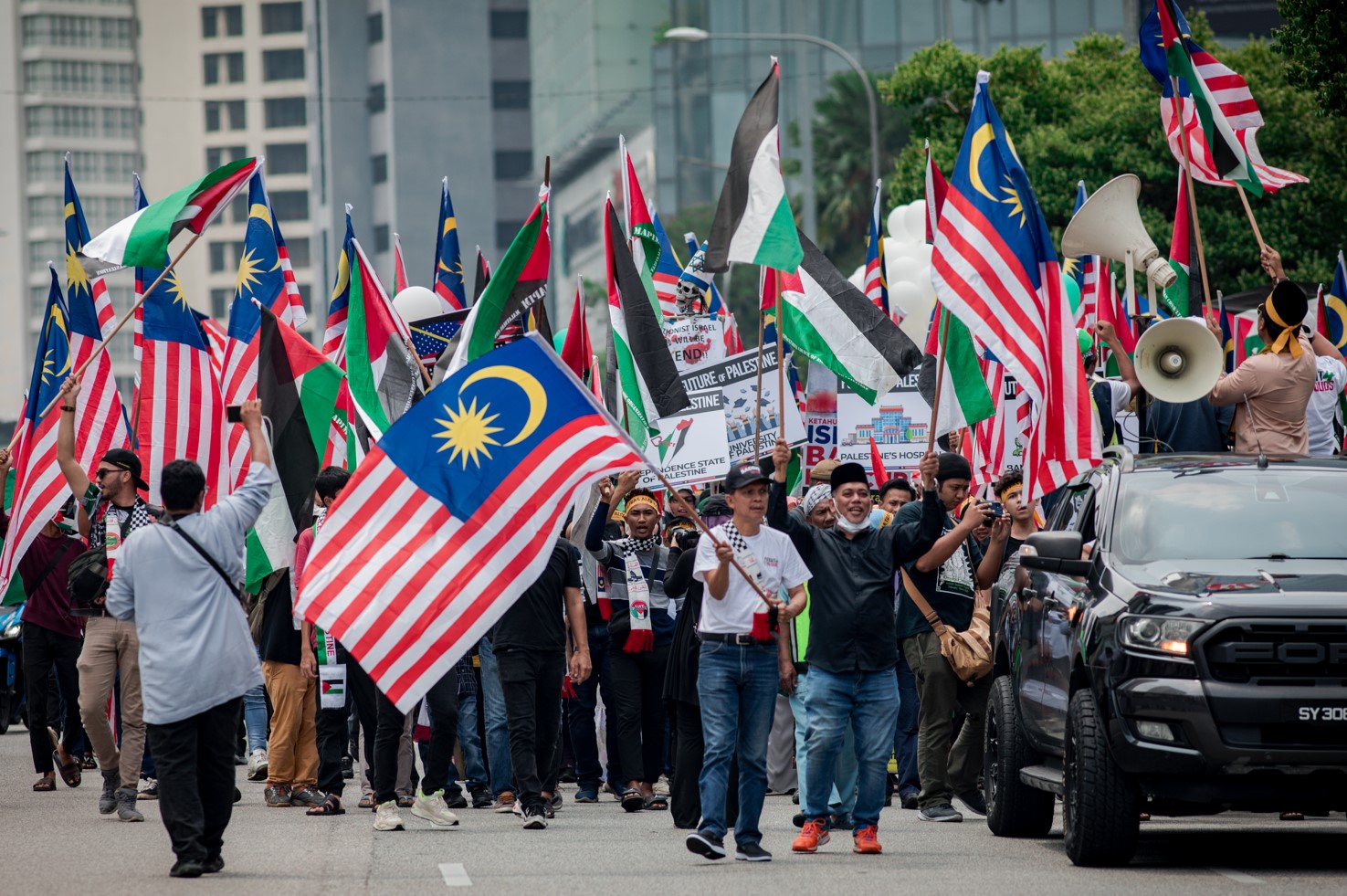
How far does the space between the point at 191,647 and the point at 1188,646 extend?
4.53 m

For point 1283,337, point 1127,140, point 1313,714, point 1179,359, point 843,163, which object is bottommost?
point 1313,714

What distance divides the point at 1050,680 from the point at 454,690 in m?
3.72

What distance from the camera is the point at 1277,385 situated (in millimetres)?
12750

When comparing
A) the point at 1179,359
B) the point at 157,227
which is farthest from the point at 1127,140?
the point at 157,227

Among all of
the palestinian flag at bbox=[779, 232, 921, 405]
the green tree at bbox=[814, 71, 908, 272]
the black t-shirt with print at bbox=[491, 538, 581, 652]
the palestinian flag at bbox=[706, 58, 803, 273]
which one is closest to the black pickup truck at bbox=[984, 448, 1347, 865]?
the palestinian flag at bbox=[706, 58, 803, 273]

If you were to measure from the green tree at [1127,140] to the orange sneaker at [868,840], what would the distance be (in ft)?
75.7

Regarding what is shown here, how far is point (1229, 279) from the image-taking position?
35.4 m

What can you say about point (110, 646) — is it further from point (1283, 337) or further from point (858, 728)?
point (1283, 337)

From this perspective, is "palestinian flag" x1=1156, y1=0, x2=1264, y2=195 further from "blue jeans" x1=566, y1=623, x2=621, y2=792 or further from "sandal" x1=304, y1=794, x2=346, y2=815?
"sandal" x1=304, y1=794, x2=346, y2=815

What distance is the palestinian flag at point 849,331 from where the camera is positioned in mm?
13914

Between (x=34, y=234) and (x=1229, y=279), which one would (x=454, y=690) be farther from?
(x=34, y=234)

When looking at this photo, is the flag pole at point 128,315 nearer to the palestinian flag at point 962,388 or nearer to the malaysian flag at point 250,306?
the malaysian flag at point 250,306

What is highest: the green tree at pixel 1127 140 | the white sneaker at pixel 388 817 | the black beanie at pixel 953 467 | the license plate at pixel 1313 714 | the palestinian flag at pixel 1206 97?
the green tree at pixel 1127 140

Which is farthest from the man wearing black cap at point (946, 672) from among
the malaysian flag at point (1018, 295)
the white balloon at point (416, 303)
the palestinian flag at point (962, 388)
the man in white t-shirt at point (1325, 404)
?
the white balloon at point (416, 303)
